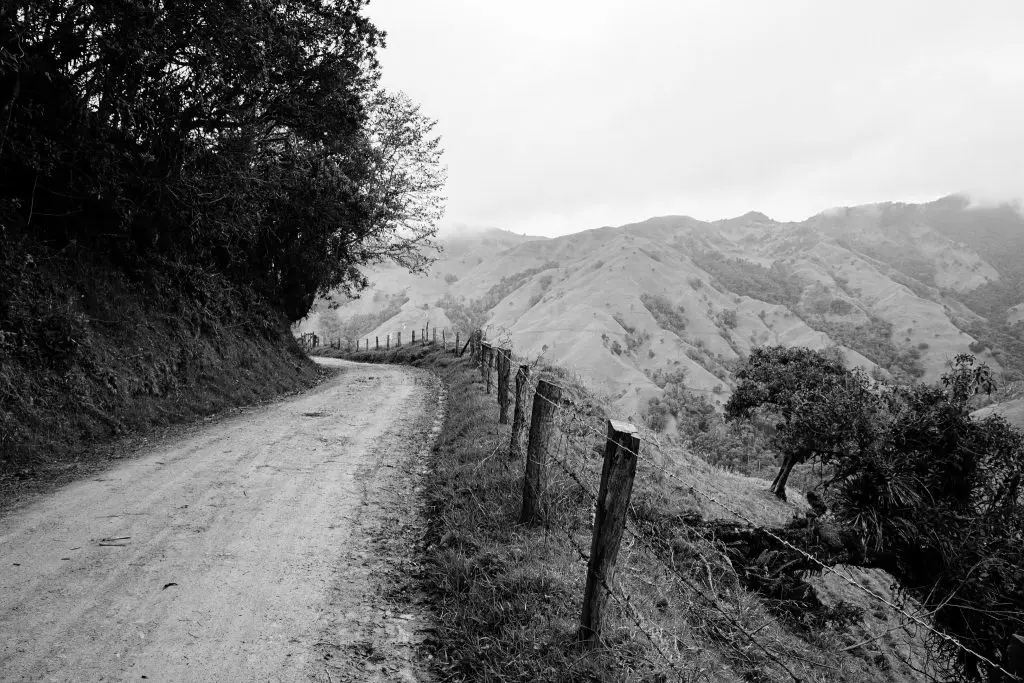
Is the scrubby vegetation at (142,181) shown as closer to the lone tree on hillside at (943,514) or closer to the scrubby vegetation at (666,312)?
the lone tree on hillside at (943,514)

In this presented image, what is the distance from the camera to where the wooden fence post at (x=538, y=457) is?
5.62 m

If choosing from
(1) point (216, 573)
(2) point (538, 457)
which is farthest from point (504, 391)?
(1) point (216, 573)

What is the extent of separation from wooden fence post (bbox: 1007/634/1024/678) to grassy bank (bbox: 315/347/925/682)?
0.46m

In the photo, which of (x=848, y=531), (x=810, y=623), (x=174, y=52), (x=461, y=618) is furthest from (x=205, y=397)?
(x=848, y=531)

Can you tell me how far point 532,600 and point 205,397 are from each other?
10565 millimetres

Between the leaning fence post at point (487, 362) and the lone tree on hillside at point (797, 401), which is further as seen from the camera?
the lone tree on hillside at point (797, 401)

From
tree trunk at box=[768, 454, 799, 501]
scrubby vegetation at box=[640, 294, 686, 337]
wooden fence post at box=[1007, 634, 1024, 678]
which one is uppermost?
scrubby vegetation at box=[640, 294, 686, 337]

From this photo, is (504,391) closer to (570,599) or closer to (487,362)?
(487,362)

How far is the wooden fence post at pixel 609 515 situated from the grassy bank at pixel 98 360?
22.3ft

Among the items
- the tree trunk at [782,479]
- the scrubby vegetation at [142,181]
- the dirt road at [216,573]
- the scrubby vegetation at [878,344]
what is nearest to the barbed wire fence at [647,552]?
the dirt road at [216,573]

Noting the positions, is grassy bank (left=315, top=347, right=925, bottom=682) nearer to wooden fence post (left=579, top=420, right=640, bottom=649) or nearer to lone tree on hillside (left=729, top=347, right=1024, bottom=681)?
wooden fence post (left=579, top=420, right=640, bottom=649)

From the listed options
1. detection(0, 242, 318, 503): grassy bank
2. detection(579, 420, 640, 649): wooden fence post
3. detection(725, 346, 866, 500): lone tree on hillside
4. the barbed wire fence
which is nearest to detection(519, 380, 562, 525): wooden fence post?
the barbed wire fence

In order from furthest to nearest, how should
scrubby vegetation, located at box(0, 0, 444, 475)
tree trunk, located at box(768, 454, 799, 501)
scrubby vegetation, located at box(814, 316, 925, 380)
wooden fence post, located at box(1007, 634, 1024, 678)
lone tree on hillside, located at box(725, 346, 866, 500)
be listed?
scrubby vegetation, located at box(814, 316, 925, 380)
tree trunk, located at box(768, 454, 799, 501)
lone tree on hillside, located at box(725, 346, 866, 500)
scrubby vegetation, located at box(0, 0, 444, 475)
wooden fence post, located at box(1007, 634, 1024, 678)

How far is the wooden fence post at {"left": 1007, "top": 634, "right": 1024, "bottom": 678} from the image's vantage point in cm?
211
